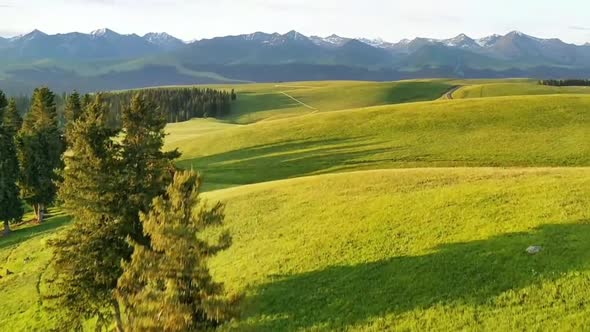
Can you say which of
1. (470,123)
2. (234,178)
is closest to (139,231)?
(234,178)

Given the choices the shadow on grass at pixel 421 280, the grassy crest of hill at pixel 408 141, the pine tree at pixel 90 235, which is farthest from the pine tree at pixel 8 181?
the shadow on grass at pixel 421 280

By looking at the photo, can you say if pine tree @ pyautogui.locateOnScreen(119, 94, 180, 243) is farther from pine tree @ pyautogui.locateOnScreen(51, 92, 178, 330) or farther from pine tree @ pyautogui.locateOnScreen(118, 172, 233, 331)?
pine tree @ pyautogui.locateOnScreen(118, 172, 233, 331)

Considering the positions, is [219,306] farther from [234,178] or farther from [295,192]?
[234,178]

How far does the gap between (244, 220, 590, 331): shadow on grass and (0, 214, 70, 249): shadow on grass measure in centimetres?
3924

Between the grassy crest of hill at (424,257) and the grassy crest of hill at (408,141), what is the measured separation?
22.2 m

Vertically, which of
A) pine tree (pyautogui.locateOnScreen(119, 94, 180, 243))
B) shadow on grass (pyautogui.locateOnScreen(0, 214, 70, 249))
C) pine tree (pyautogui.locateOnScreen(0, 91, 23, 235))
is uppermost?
pine tree (pyautogui.locateOnScreen(119, 94, 180, 243))

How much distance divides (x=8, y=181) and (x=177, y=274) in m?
52.1

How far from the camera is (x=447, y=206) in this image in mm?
34656

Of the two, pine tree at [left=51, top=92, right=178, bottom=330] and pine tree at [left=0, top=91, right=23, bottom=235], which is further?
pine tree at [left=0, top=91, right=23, bottom=235]

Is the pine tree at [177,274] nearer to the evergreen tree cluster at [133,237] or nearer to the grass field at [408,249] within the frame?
the evergreen tree cluster at [133,237]

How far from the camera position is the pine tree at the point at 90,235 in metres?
27.7

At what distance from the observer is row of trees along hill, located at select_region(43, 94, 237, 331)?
74.8 feet

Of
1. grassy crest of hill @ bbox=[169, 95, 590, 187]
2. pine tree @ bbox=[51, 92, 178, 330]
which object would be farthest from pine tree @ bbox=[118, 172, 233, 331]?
grassy crest of hill @ bbox=[169, 95, 590, 187]

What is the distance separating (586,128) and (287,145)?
41408 millimetres
